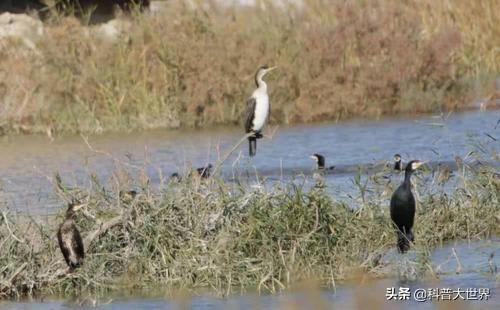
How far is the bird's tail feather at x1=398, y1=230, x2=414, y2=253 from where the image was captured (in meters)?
12.0

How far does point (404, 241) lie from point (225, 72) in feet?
47.0

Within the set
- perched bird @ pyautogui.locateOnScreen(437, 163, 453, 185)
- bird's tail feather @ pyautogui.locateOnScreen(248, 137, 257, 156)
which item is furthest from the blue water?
perched bird @ pyautogui.locateOnScreen(437, 163, 453, 185)

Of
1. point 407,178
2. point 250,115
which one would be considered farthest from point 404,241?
point 250,115

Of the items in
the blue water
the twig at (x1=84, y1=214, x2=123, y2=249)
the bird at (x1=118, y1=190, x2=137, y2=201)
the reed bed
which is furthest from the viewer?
the blue water

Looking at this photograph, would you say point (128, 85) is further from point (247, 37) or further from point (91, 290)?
point (91, 290)

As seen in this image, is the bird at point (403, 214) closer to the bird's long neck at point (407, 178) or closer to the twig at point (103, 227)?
the bird's long neck at point (407, 178)

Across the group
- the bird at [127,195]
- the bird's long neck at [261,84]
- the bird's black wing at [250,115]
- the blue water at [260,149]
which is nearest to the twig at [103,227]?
the bird at [127,195]

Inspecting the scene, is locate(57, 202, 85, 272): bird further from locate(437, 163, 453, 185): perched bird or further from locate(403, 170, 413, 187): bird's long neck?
locate(437, 163, 453, 185): perched bird

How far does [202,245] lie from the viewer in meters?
11.6

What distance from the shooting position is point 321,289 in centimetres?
1138

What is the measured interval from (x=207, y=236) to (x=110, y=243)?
845mm

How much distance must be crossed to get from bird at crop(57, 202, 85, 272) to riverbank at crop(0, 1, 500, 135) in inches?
544

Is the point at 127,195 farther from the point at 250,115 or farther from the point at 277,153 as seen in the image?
the point at 277,153

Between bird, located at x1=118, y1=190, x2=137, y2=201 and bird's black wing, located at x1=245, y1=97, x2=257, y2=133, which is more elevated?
bird, located at x1=118, y1=190, x2=137, y2=201
